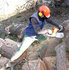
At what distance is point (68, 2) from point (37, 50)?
4563mm

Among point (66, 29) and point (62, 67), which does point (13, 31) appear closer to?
point (66, 29)

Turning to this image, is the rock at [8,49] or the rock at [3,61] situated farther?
the rock at [8,49]

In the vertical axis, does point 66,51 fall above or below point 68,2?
below

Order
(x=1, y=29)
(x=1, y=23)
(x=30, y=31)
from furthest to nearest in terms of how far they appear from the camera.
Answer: (x=1, y=23) < (x=1, y=29) < (x=30, y=31)

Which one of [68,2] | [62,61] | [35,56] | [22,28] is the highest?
[68,2]

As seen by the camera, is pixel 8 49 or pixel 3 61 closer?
pixel 3 61

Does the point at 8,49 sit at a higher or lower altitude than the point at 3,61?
higher

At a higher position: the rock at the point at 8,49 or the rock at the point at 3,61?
the rock at the point at 8,49

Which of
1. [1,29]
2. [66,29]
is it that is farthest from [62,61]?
[1,29]

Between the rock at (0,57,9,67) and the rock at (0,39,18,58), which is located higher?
the rock at (0,39,18,58)

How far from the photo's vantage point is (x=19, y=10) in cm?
910

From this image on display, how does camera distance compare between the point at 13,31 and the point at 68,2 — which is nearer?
the point at 13,31

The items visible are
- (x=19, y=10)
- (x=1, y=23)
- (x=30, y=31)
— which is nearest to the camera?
(x=30, y=31)

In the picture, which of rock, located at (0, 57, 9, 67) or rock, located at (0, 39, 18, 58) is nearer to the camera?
rock, located at (0, 57, 9, 67)
